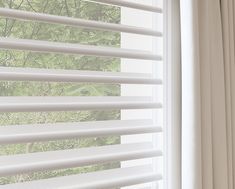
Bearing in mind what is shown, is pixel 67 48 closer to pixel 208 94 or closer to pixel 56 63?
pixel 56 63

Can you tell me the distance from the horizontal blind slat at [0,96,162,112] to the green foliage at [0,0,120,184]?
0.21 ft

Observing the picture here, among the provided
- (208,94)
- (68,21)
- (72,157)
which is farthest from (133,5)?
(72,157)

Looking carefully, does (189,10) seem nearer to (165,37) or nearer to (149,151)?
(165,37)

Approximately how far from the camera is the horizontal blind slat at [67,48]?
88 cm

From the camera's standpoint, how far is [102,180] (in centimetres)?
105

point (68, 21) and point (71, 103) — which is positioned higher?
point (68, 21)

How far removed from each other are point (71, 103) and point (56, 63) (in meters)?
0.15

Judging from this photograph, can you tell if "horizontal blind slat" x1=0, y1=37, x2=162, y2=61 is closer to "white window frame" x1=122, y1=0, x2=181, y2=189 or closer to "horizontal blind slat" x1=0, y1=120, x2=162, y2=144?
"white window frame" x1=122, y1=0, x2=181, y2=189

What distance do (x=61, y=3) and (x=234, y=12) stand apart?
1.93ft

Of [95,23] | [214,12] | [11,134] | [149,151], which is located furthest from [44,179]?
[214,12]

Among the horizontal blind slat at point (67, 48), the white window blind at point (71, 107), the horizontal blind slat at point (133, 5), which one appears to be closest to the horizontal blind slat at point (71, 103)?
the white window blind at point (71, 107)

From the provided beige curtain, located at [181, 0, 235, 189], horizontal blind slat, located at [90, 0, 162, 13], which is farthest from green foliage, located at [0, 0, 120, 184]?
beige curtain, located at [181, 0, 235, 189]

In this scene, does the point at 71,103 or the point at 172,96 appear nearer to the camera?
the point at 71,103

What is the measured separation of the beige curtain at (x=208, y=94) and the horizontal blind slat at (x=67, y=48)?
0.15m
